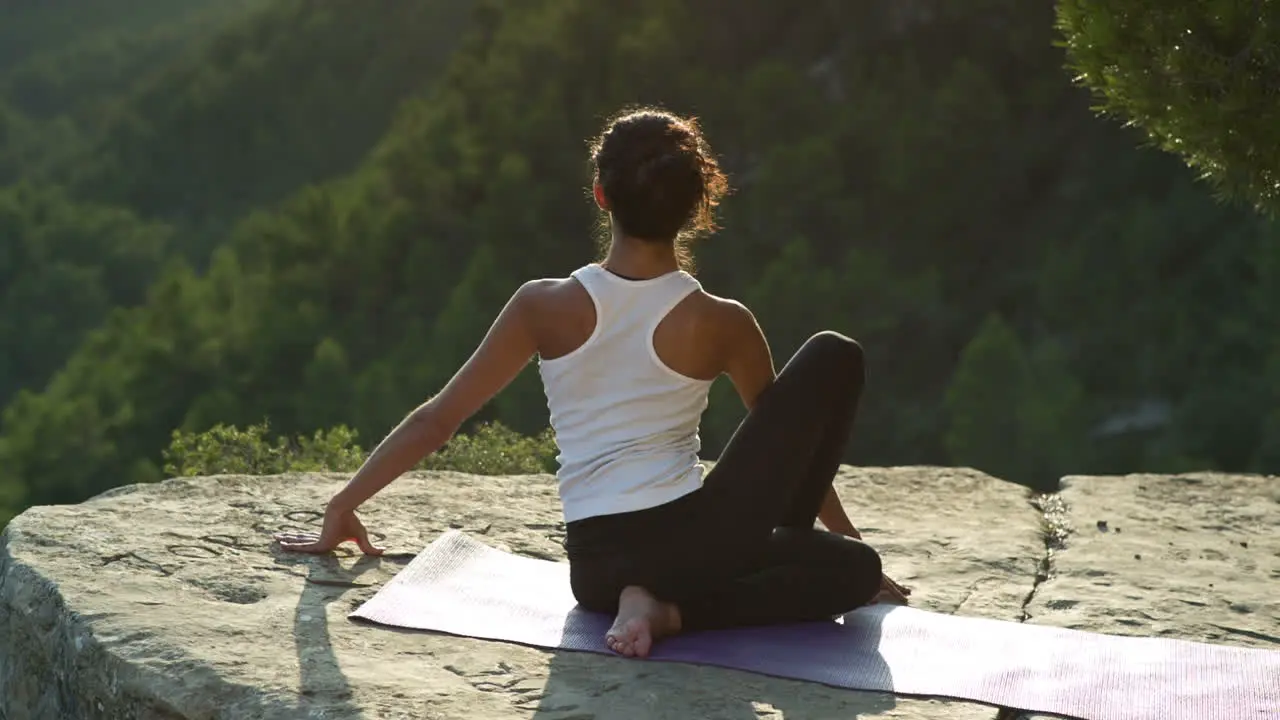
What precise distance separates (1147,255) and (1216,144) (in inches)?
362

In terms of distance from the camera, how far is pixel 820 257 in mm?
13516

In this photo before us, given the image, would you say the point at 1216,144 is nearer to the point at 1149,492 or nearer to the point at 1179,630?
the point at 1179,630

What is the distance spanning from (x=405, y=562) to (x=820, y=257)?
10285 millimetres

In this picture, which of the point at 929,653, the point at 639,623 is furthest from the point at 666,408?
the point at 929,653

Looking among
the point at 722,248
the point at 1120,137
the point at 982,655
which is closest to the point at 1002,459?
the point at 722,248

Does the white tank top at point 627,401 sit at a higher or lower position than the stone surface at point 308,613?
higher

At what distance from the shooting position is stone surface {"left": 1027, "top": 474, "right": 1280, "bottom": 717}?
11.0 feet

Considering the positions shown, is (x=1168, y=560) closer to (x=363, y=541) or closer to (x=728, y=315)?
(x=728, y=315)

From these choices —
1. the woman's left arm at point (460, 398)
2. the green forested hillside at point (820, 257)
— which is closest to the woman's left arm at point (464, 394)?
the woman's left arm at point (460, 398)

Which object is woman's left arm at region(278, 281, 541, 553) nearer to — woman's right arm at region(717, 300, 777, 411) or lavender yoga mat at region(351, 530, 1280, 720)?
lavender yoga mat at region(351, 530, 1280, 720)

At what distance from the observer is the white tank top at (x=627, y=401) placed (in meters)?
2.88

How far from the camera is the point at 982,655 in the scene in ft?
9.54

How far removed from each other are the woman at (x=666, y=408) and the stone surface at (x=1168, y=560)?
2.57 ft

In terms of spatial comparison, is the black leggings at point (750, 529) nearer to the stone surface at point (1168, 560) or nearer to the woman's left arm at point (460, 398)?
the woman's left arm at point (460, 398)
